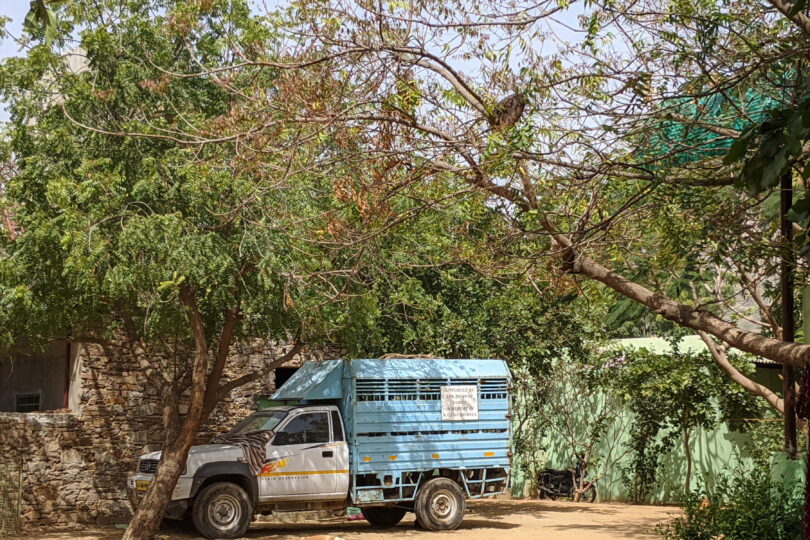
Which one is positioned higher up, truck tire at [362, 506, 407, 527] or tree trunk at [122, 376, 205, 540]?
tree trunk at [122, 376, 205, 540]

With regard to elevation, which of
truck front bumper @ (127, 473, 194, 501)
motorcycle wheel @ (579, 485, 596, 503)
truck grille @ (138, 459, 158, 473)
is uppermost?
truck grille @ (138, 459, 158, 473)

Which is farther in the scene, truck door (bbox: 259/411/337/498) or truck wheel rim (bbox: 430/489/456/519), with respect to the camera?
truck wheel rim (bbox: 430/489/456/519)

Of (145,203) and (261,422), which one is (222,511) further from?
(145,203)

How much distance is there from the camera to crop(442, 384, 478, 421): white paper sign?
15.3 metres

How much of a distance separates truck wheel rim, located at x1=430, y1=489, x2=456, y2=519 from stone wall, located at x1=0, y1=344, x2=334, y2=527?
14.8 ft

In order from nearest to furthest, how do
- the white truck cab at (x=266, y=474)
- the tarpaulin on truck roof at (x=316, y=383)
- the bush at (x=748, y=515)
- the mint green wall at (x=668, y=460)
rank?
the bush at (x=748, y=515), the white truck cab at (x=266, y=474), the tarpaulin on truck roof at (x=316, y=383), the mint green wall at (x=668, y=460)

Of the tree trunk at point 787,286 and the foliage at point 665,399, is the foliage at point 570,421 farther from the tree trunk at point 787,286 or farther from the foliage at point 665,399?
the tree trunk at point 787,286

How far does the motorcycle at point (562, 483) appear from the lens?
19844 millimetres

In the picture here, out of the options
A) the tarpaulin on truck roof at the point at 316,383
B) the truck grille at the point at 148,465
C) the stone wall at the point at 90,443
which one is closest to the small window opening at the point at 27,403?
the stone wall at the point at 90,443

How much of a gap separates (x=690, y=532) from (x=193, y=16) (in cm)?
718

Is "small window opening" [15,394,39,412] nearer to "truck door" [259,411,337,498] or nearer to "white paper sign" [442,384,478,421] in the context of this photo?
"truck door" [259,411,337,498]

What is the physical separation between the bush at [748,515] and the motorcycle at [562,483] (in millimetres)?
10546

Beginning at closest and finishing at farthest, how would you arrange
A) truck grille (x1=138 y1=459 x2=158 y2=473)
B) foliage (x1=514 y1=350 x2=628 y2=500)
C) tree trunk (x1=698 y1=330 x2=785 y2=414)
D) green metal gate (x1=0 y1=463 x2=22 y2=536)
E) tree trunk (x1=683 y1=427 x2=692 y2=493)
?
green metal gate (x1=0 y1=463 x2=22 y2=536) < truck grille (x1=138 y1=459 x2=158 y2=473) < tree trunk (x1=698 y1=330 x2=785 y2=414) < tree trunk (x1=683 y1=427 x2=692 y2=493) < foliage (x1=514 y1=350 x2=628 y2=500)

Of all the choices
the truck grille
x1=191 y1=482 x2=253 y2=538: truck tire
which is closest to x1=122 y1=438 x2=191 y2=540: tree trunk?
x1=191 y1=482 x2=253 y2=538: truck tire
